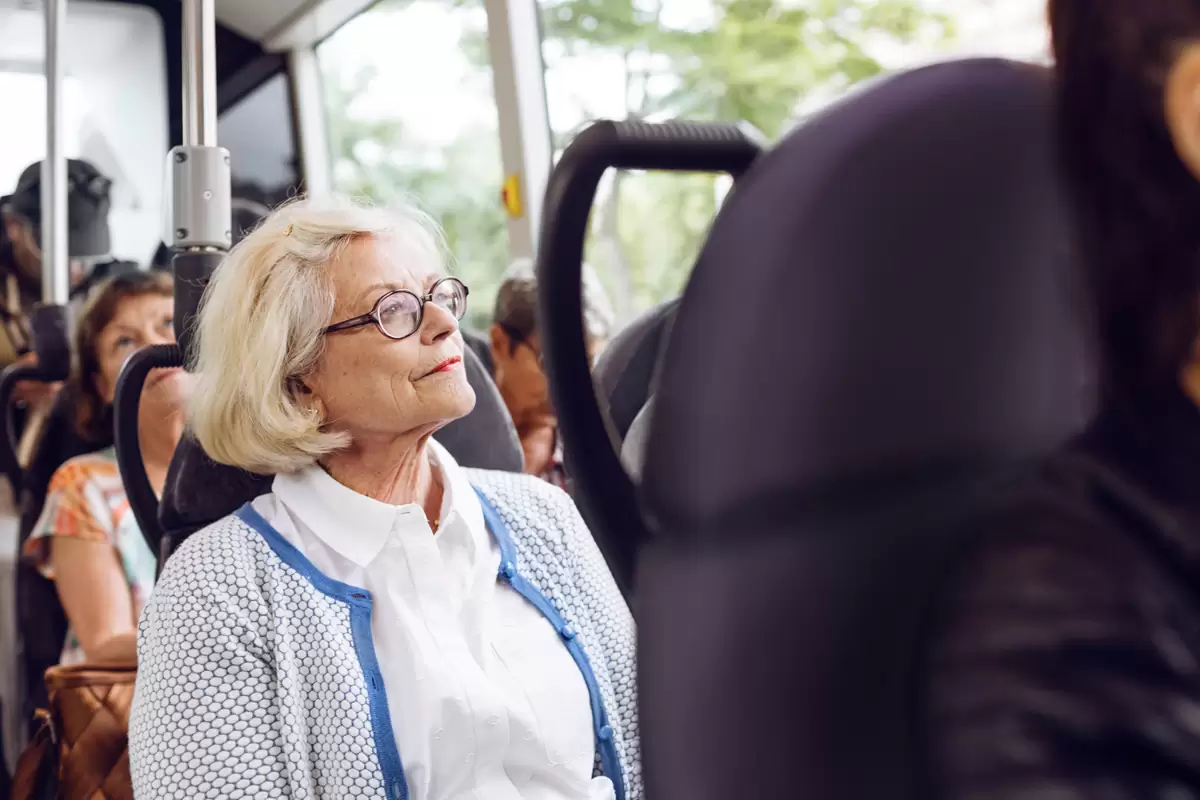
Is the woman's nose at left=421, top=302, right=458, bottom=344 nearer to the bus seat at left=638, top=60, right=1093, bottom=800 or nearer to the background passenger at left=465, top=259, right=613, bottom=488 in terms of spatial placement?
the background passenger at left=465, top=259, right=613, bottom=488

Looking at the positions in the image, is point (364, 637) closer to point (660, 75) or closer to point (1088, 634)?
point (1088, 634)

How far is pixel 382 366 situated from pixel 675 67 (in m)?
1.60

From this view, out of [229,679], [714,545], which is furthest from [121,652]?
[714,545]

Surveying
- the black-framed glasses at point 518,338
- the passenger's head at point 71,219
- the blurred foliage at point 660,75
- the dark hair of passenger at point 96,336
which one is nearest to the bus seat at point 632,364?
the blurred foliage at point 660,75

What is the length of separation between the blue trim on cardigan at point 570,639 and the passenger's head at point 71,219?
2.33 meters

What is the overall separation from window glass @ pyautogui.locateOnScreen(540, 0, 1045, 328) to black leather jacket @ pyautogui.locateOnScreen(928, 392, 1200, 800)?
1.85 metres

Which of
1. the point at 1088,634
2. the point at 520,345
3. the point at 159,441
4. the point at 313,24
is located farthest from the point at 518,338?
the point at 313,24

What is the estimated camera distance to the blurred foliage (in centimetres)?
241

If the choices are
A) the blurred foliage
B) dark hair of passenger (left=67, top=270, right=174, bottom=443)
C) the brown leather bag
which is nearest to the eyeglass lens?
the brown leather bag

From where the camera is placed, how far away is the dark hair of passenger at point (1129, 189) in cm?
41

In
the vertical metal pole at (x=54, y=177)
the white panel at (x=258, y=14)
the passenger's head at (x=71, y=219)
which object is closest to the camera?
the vertical metal pole at (x=54, y=177)

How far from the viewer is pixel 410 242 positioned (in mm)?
1503

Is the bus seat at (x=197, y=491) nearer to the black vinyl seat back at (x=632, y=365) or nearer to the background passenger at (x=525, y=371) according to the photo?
the black vinyl seat back at (x=632, y=365)

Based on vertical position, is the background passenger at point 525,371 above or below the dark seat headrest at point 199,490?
above
